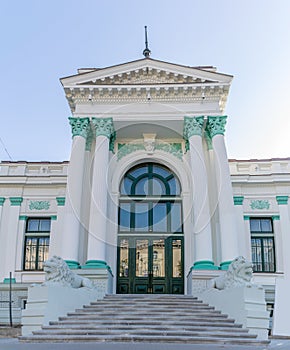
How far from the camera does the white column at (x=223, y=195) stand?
1662 cm

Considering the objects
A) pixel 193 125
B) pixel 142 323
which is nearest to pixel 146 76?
pixel 193 125

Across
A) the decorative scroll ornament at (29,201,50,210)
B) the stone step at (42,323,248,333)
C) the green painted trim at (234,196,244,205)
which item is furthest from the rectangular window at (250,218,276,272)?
the decorative scroll ornament at (29,201,50,210)

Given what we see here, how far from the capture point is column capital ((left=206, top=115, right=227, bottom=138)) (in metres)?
18.7

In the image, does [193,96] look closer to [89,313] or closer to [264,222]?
[264,222]

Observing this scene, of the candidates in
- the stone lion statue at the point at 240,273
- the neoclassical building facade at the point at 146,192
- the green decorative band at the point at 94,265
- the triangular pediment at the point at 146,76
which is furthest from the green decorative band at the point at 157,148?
the stone lion statue at the point at 240,273

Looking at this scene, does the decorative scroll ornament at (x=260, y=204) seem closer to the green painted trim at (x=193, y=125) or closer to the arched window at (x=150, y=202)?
the arched window at (x=150, y=202)

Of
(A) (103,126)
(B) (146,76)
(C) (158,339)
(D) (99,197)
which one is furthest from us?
(B) (146,76)

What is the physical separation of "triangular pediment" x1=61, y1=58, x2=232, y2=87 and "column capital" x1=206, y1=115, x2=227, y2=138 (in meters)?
1.64

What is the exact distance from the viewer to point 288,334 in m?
9.40

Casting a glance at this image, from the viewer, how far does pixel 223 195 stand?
17375 millimetres

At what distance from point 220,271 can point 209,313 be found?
4.00 meters

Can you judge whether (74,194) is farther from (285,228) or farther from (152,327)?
(285,228)

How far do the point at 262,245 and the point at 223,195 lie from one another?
3.83 meters

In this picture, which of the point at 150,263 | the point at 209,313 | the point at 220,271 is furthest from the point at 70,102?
the point at 209,313
